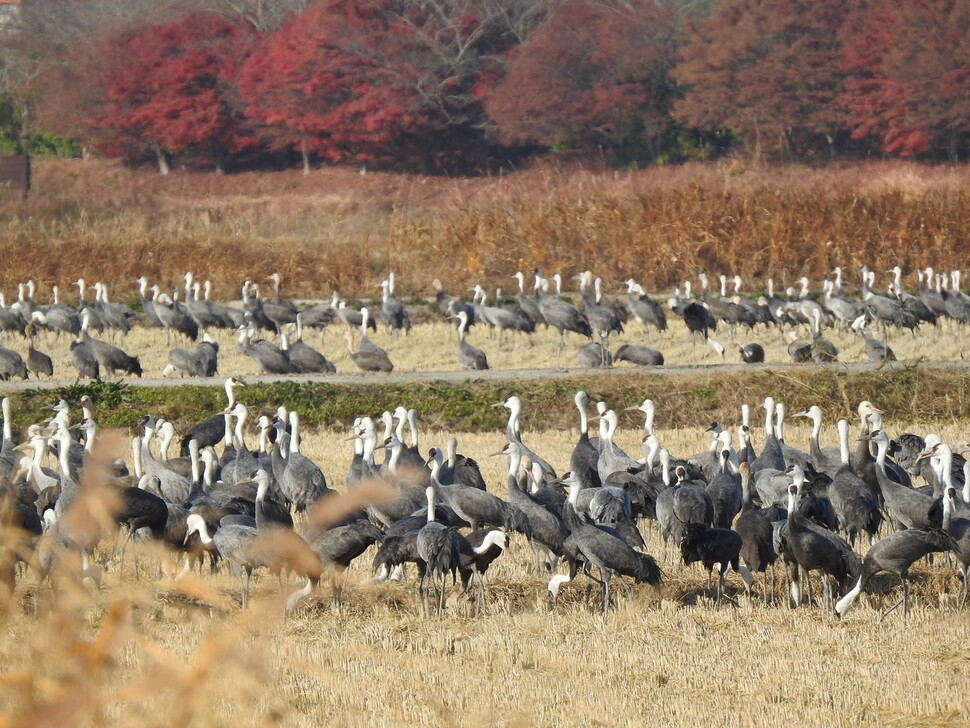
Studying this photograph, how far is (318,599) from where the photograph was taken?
9.62 meters

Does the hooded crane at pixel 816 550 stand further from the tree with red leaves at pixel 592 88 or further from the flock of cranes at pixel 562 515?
the tree with red leaves at pixel 592 88

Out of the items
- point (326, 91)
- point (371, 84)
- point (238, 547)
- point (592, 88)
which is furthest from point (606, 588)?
point (371, 84)

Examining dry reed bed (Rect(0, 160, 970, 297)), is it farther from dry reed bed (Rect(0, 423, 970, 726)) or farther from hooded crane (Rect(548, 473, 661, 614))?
hooded crane (Rect(548, 473, 661, 614))

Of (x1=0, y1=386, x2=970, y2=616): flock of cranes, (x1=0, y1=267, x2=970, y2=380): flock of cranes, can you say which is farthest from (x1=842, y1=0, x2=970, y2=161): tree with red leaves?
(x1=0, y1=386, x2=970, y2=616): flock of cranes

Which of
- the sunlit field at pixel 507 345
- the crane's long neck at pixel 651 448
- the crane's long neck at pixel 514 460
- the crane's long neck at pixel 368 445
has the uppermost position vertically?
the crane's long neck at pixel 514 460

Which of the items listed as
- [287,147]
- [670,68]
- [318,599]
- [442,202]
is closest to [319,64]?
[287,147]

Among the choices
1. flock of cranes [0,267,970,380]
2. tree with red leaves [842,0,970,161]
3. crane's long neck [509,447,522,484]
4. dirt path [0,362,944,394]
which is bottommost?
flock of cranes [0,267,970,380]

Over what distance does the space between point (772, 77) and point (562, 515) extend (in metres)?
40.5

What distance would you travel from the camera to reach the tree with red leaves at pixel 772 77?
4838 cm

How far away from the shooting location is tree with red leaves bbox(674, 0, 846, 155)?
4838cm

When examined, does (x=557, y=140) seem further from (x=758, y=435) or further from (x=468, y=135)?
(x=758, y=435)

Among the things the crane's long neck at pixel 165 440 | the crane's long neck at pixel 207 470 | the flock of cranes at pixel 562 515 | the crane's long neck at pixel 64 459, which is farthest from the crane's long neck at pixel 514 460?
the crane's long neck at pixel 165 440

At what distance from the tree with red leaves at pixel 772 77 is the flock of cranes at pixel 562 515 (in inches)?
1431

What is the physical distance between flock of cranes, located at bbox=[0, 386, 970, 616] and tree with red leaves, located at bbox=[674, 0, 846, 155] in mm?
36336
